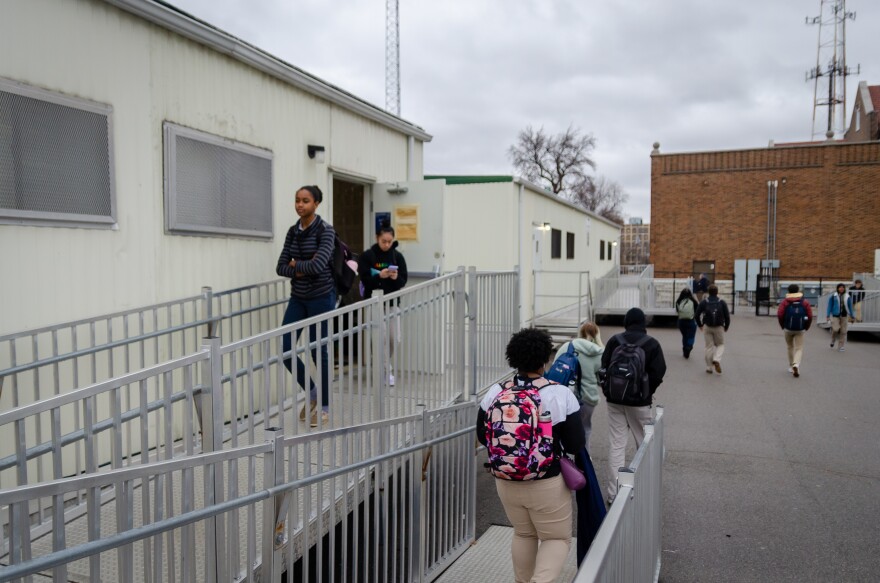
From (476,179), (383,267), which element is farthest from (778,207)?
(383,267)

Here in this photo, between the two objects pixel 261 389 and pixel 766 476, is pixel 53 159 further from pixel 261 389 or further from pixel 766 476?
pixel 766 476

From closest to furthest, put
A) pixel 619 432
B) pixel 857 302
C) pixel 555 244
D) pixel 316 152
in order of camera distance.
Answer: pixel 619 432
pixel 316 152
pixel 555 244
pixel 857 302

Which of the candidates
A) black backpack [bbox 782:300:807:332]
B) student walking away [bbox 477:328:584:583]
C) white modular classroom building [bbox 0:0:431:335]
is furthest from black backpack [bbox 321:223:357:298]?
black backpack [bbox 782:300:807:332]

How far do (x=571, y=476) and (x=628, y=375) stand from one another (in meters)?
2.40

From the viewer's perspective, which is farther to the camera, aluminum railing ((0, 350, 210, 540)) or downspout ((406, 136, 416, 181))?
downspout ((406, 136, 416, 181))

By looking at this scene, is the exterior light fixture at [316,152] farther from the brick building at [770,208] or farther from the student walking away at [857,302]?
the brick building at [770,208]

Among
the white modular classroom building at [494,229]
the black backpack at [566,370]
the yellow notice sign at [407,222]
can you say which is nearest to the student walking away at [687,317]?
the white modular classroom building at [494,229]

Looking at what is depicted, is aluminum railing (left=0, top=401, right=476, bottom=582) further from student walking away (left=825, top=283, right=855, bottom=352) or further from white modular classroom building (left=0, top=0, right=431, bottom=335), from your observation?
student walking away (left=825, top=283, right=855, bottom=352)

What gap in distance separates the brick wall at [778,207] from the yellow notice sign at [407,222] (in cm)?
2587

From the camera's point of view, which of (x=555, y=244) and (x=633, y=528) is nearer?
(x=633, y=528)

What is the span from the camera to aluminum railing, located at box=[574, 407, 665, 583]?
2.04 meters

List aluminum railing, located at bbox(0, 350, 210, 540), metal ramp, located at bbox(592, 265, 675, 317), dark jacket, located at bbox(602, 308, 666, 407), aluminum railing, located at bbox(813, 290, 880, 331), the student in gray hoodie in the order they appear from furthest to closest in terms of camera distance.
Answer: metal ramp, located at bbox(592, 265, 675, 317) → aluminum railing, located at bbox(813, 290, 880, 331) → the student in gray hoodie → dark jacket, located at bbox(602, 308, 666, 407) → aluminum railing, located at bbox(0, 350, 210, 540)

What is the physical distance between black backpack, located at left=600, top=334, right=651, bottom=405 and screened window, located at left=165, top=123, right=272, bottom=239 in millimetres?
3562

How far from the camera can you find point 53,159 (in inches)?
170
